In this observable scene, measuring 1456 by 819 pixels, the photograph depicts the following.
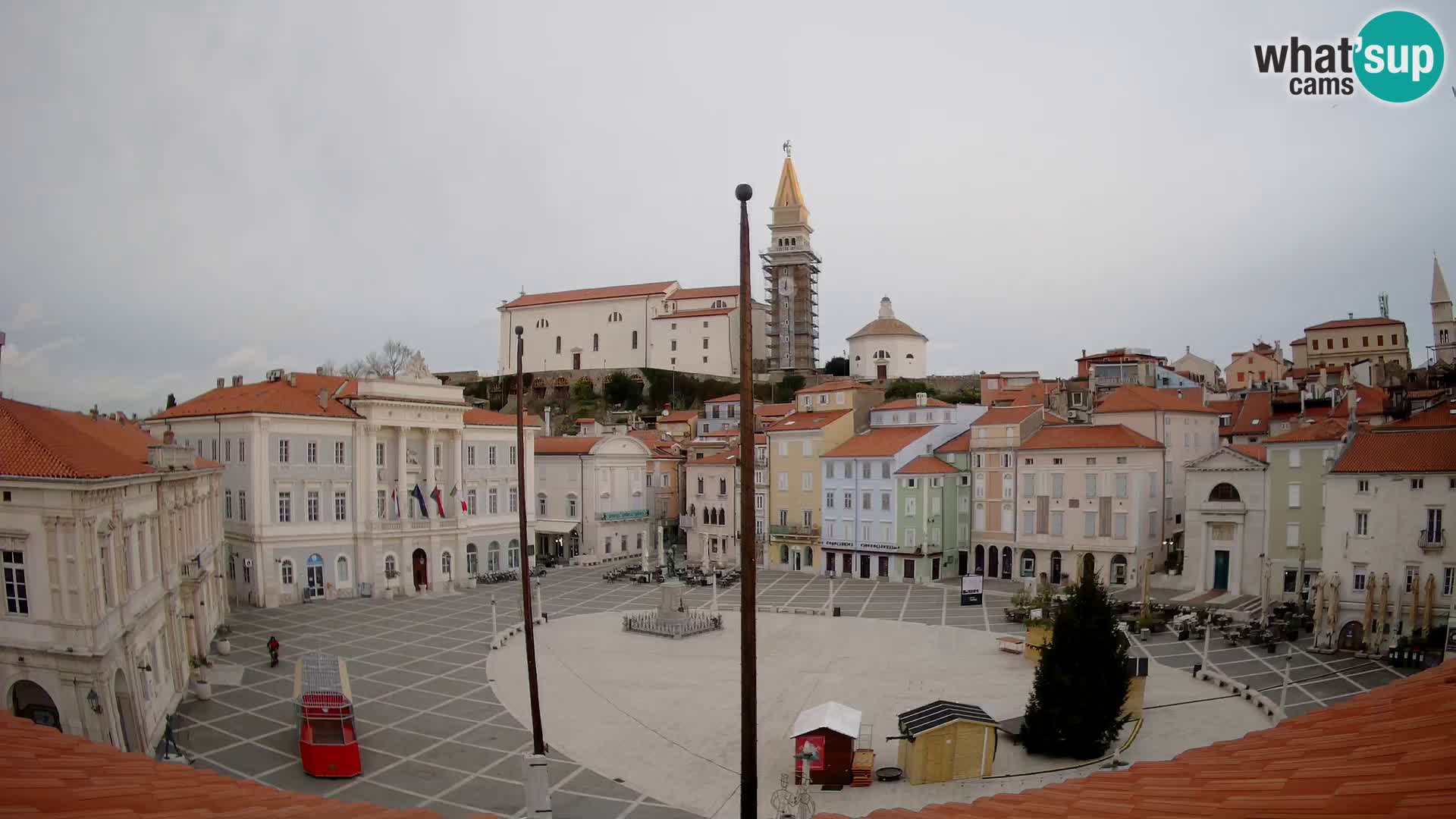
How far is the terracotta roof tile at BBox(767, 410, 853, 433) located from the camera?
59.2m

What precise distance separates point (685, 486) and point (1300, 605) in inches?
1575

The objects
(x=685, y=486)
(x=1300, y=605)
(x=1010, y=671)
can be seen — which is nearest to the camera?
(x=1010, y=671)

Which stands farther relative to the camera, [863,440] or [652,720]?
[863,440]

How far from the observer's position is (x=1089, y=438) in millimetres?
49906

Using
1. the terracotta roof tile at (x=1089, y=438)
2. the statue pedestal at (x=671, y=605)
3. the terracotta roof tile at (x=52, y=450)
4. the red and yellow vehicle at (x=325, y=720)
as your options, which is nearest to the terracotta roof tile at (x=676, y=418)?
the terracotta roof tile at (x=1089, y=438)

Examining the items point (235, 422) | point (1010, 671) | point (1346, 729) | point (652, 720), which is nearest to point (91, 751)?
point (1346, 729)

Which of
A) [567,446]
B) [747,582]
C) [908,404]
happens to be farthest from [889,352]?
Result: [747,582]

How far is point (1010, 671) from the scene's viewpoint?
103ft

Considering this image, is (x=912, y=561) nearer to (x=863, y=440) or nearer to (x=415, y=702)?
(x=863, y=440)

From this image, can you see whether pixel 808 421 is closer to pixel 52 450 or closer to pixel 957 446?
pixel 957 446

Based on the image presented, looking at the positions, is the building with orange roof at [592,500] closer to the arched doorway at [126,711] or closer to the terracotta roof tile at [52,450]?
Result: the terracotta roof tile at [52,450]

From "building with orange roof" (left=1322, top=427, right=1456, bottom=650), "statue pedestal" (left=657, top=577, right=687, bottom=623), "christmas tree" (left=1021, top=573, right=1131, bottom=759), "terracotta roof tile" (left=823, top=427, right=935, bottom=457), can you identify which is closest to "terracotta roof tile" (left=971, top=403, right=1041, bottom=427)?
"terracotta roof tile" (left=823, top=427, right=935, bottom=457)

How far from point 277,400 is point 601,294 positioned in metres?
68.8

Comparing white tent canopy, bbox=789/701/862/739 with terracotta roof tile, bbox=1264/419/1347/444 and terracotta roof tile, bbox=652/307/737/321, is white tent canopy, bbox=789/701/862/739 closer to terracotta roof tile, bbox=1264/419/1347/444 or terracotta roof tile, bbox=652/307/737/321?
terracotta roof tile, bbox=1264/419/1347/444
